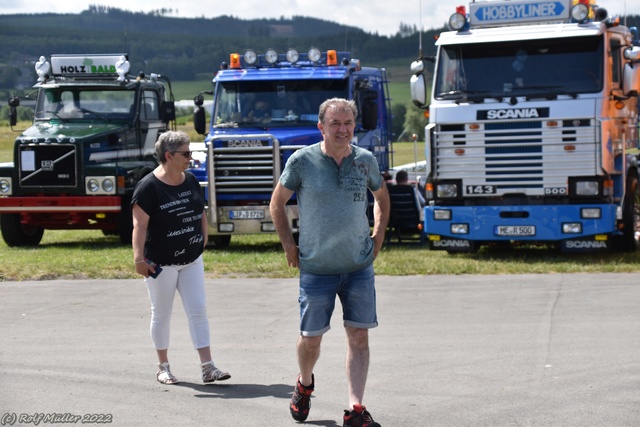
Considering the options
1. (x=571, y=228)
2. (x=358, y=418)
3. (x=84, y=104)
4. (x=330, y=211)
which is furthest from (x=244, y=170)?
(x=358, y=418)

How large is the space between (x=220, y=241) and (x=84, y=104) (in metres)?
3.62

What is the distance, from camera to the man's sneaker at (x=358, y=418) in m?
6.79

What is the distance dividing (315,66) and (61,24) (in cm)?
14346

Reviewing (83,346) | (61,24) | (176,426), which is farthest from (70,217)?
(61,24)

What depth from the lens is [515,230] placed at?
15.7 meters

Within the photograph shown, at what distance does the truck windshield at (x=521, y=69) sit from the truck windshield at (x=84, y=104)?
6797 mm

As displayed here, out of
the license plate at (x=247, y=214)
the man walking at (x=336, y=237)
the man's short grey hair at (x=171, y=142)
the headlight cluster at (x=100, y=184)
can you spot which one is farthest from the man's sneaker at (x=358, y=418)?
the headlight cluster at (x=100, y=184)

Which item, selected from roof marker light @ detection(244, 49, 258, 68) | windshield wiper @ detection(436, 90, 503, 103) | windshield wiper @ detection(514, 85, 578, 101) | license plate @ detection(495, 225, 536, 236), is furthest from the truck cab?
windshield wiper @ detection(514, 85, 578, 101)

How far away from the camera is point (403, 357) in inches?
365

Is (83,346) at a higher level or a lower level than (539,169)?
lower

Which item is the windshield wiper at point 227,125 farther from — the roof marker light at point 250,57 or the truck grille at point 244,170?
the roof marker light at point 250,57

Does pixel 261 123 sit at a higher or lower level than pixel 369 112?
lower

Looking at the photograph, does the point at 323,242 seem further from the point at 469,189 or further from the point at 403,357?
the point at 469,189

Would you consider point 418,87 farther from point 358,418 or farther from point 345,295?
point 358,418
